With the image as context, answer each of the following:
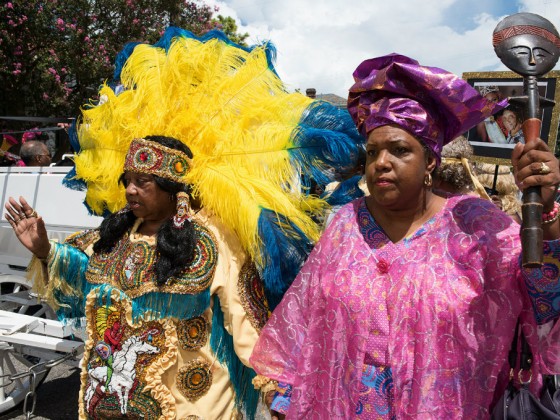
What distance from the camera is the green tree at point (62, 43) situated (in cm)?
1048

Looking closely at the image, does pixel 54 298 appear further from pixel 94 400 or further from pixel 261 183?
pixel 261 183

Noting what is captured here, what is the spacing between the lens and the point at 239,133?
8.34ft

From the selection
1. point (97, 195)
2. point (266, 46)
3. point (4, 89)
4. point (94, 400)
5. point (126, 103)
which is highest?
point (4, 89)

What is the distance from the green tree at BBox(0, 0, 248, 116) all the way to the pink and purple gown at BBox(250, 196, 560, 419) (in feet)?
32.8

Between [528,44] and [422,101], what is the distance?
37 cm

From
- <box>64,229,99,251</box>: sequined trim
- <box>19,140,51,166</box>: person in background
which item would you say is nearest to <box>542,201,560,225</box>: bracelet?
<box>64,229,99,251</box>: sequined trim

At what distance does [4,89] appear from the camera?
11.2 metres

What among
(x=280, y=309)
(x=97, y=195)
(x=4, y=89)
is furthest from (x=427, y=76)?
(x=4, y=89)

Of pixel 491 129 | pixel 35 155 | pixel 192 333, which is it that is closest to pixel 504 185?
pixel 491 129

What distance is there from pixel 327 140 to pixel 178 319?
3.35ft

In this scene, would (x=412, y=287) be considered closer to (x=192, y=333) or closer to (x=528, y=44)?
(x=528, y=44)

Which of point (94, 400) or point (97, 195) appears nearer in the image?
point (94, 400)

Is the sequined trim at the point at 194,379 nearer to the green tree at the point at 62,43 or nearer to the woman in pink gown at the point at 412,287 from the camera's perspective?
the woman in pink gown at the point at 412,287

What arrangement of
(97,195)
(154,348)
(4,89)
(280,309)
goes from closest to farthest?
(280,309), (154,348), (97,195), (4,89)
